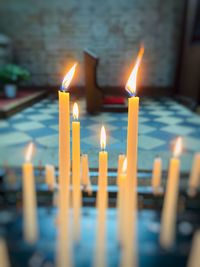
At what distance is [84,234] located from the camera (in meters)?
0.43

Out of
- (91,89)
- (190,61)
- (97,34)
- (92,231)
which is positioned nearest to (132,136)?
(92,231)

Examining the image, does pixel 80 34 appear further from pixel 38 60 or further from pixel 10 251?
pixel 10 251

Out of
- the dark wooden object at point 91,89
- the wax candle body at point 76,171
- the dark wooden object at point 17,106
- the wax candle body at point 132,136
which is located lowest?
the dark wooden object at point 17,106

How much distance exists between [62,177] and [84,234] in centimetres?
14

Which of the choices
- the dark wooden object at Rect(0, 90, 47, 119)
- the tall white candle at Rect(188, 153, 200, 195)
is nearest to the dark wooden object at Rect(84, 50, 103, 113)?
the dark wooden object at Rect(0, 90, 47, 119)

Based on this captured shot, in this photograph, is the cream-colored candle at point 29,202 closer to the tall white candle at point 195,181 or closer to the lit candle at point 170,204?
the lit candle at point 170,204

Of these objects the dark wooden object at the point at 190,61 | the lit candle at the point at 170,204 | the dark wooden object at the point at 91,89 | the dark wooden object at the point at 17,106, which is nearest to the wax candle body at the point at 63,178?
the lit candle at the point at 170,204

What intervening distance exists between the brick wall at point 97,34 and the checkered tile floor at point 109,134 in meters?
2.00

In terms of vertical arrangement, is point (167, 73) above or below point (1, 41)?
below

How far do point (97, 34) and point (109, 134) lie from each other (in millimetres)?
3923

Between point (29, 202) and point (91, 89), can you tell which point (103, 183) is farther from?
point (91, 89)

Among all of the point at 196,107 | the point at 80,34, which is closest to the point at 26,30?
the point at 80,34

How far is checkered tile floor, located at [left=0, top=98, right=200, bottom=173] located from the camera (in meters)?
1.55

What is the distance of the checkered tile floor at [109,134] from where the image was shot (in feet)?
5.08
